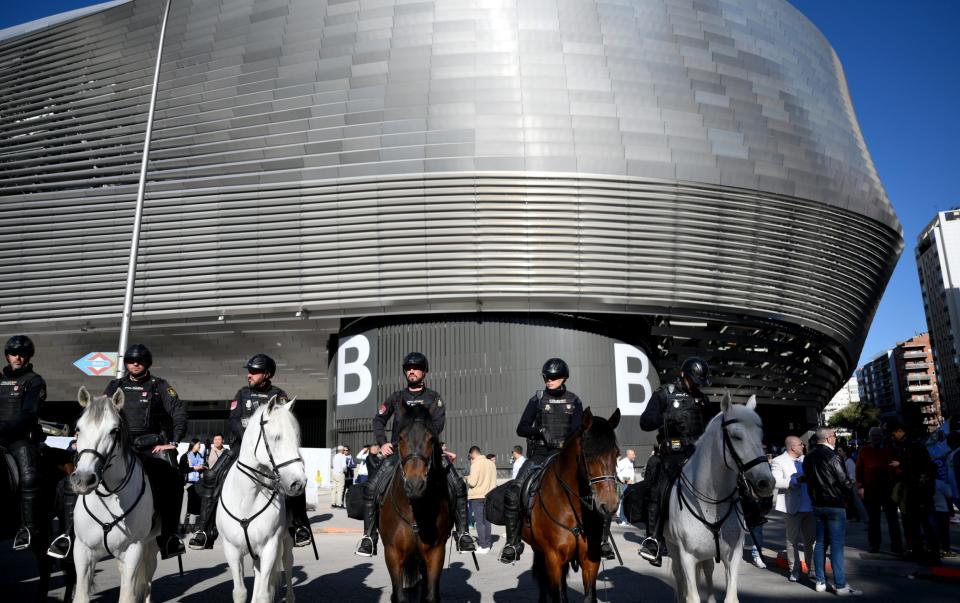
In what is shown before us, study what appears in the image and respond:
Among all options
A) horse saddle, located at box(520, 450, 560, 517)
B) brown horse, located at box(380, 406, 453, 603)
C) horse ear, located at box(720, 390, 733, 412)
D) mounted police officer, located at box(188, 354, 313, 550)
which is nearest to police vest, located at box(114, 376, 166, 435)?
mounted police officer, located at box(188, 354, 313, 550)

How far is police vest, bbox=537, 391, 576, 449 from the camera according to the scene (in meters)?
7.24

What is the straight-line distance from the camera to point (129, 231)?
84.7 feet

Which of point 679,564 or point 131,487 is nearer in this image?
point 131,487

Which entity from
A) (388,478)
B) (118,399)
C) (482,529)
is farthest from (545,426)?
(482,529)

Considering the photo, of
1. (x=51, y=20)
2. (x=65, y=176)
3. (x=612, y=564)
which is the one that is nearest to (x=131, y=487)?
(x=612, y=564)

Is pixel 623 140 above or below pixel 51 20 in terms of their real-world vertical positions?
below

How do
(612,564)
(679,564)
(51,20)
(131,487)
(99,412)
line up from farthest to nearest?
(51,20) < (612,564) < (679,564) < (131,487) < (99,412)

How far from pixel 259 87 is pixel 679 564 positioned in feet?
78.9

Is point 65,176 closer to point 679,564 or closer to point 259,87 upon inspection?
point 259,87

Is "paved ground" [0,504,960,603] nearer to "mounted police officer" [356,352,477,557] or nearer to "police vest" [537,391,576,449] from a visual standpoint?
"police vest" [537,391,576,449]

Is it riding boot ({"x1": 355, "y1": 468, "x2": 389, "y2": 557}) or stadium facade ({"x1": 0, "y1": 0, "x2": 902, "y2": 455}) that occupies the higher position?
stadium facade ({"x1": 0, "y1": 0, "x2": 902, "y2": 455})

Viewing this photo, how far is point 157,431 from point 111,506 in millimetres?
1531

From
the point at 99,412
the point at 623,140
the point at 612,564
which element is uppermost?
the point at 623,140

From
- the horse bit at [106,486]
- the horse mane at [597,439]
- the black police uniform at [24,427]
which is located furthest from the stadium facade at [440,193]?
the horse mane at [597,439]
